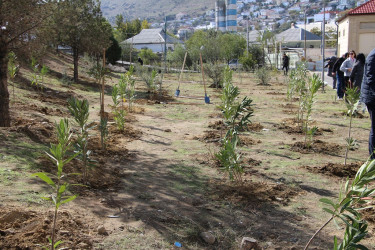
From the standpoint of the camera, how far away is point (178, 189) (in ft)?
18.3

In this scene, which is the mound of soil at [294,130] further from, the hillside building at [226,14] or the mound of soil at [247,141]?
the hillside building at [226,14]

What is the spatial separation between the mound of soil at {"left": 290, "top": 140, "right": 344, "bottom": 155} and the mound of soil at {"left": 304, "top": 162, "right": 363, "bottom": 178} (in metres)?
→ 1.05

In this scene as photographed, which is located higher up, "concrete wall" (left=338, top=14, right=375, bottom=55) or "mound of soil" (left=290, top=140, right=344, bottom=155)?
"concrete wall" (left=338, top=14, right=375, bottom=55)

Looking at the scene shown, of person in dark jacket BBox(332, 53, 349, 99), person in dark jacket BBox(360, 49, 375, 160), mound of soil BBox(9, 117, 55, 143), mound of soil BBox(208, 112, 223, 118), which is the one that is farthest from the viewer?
person in dark jacket BBox(332, 53, 349, 99)

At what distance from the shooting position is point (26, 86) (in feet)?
48.3

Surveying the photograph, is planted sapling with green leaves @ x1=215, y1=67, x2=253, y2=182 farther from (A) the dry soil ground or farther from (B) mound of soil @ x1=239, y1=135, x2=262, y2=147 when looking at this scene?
(B) mound of soil @ x1=239, y1=135, x2=262, y2=147

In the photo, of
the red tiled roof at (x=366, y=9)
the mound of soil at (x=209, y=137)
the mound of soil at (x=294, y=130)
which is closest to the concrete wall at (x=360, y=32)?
the red tiled roof at (x=366, y=9)

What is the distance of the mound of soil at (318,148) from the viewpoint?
7656 mm

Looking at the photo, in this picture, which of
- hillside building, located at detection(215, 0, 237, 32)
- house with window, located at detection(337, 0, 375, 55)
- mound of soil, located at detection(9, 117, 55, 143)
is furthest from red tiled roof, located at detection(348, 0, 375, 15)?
hillside building, located at detection(215, 0, 237, 32)

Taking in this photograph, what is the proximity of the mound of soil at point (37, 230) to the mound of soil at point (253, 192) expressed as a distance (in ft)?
6.16

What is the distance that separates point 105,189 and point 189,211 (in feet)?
4.00

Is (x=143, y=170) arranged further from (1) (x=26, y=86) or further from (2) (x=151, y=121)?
(1) (x=26, y=86)

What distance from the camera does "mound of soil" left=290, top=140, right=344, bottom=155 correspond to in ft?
25.1

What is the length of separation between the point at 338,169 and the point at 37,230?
4.43 metres
